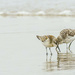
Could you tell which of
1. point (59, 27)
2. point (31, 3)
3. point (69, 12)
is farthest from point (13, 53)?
point (31, 3)

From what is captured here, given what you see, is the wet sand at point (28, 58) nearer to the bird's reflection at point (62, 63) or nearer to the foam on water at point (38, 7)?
the bird's reflection at point (62, 63)

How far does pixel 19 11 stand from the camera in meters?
21.6

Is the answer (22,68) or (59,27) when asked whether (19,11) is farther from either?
(22,68)

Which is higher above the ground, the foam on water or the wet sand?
the foam on water

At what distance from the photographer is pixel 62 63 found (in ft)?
25.2

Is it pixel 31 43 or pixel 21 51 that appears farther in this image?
pixel 31 43

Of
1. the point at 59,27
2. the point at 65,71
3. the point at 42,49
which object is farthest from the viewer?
the point at 59,27

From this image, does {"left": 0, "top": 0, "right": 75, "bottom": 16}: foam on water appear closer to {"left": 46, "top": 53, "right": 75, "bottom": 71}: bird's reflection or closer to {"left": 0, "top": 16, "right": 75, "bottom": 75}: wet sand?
{"left": 0, "top": 16, "right": 75, "bottom": 75}: wet sand

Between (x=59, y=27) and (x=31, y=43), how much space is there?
4.04 metres

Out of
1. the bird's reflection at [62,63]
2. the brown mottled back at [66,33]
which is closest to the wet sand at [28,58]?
the bird's reflection at [62,63]

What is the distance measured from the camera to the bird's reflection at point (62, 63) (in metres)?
7.27

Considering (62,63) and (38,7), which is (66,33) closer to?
(62,63)

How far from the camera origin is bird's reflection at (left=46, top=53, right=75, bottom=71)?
727 cm

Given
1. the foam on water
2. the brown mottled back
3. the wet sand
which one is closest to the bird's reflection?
the wet sand
